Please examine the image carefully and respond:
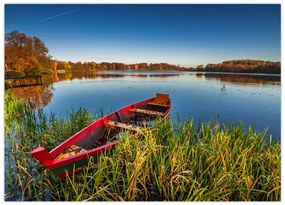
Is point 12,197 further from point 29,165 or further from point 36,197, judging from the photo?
point 29,165

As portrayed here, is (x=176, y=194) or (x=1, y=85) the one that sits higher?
(x=1, y=85)

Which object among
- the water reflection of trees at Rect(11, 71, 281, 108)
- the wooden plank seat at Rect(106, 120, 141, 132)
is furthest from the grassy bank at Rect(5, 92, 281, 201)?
the water reflection of trees at Rect(11, 71, 281, 108)

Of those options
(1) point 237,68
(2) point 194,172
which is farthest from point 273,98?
(1) point 237,68

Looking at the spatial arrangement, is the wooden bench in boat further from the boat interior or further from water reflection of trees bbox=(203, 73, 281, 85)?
water reflection of trees bbox=(203, 73, 281, 85)

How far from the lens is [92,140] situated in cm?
466

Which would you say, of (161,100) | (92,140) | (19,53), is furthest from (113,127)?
(19,53)

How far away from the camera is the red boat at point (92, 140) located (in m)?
2.87

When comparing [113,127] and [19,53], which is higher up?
[19,53]

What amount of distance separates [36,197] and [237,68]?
4391cm

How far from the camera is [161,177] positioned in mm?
2908

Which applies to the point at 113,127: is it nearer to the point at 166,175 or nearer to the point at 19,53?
the point at 166,175

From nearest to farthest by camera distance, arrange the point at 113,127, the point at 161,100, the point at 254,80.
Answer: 1. the point at 113,127
2. the point at 161,100
3. the point at 254,80

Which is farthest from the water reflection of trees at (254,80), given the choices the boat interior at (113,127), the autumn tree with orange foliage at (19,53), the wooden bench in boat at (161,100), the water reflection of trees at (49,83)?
the autumn tree with orange foliage at (19,53)

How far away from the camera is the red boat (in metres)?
2.87
